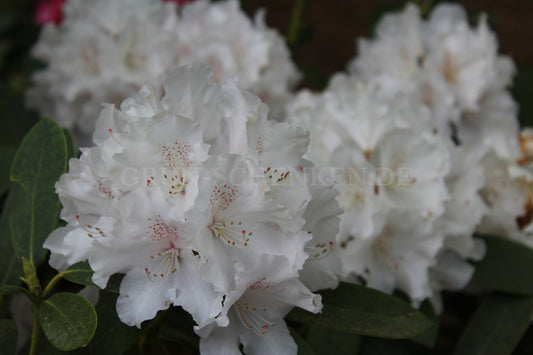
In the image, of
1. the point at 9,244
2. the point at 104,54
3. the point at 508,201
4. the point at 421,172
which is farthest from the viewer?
the point at 104,54

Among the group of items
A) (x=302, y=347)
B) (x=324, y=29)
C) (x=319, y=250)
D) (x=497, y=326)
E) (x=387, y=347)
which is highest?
(x=319, y=250)

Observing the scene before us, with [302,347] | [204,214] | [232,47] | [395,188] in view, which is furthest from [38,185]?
[232,47]

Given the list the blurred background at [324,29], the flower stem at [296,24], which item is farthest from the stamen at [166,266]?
the blurred background at [324,29]

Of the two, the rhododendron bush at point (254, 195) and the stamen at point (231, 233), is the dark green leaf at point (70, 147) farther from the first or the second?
the stamen at point (231, 233)

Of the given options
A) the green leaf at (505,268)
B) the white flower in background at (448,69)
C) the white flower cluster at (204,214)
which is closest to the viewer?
the white flower cluster at (204,214)

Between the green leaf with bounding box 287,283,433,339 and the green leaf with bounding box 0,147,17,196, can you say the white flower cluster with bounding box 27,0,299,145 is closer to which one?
the green leaf with bounding box 0,147,17,196

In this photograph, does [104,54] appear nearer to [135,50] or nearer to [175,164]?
[135,50]
